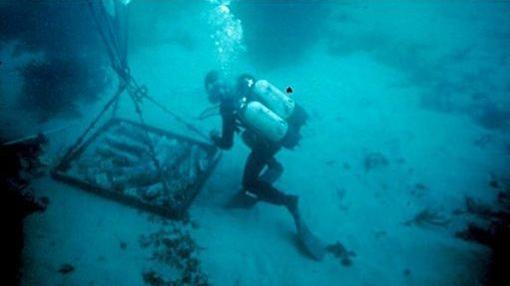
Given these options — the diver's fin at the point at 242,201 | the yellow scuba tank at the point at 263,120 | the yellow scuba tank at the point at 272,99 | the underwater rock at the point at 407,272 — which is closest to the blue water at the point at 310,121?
the underwater rock at the point at 407,272

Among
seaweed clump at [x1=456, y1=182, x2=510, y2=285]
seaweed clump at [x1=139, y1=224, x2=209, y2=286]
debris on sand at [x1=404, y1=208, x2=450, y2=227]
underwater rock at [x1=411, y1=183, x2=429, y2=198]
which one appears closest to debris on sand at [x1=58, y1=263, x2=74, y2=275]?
seaweed clump at [x1=139, y1=224, x2=209, y2=286]

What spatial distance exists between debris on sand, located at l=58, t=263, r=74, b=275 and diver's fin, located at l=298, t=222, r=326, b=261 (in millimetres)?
3432

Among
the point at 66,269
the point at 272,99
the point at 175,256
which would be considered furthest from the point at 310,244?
the point at 66,269

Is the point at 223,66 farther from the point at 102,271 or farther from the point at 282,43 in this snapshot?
the point at 102,271

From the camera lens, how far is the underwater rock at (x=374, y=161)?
720cm

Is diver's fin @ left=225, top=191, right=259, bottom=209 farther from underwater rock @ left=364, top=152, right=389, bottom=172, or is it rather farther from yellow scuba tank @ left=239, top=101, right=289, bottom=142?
underwater rock @ left=364, top=152, right=389, bottom=172

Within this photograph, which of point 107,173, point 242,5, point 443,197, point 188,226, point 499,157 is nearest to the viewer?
point 188,226

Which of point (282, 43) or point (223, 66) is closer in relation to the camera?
point (223, 66)

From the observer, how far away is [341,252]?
5527 mm

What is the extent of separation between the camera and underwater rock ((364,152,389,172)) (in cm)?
720

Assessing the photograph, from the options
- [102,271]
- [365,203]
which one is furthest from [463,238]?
[102,271]

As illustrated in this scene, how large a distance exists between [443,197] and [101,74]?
8.50m

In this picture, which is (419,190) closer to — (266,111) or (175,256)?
(266,111)

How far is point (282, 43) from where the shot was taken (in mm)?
10867
